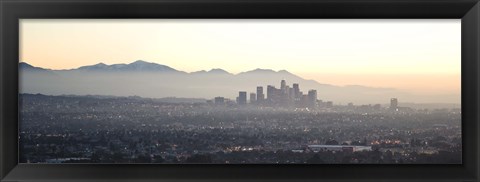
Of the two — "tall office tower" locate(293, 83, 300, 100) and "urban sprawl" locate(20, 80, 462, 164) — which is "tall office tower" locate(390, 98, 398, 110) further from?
"tall office tower" locate(293, 83, 300, 100)

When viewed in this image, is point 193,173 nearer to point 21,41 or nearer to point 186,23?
point 186,23

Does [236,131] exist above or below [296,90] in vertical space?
below

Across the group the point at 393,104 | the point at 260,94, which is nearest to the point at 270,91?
the point at 260,94

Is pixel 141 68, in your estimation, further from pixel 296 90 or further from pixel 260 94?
pixel 296 90

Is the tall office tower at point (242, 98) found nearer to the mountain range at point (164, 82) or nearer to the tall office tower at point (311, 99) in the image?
the mountain range at point (164, 82)

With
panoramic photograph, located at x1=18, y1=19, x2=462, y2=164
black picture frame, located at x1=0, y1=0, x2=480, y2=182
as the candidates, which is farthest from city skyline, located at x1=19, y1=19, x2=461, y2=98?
black picture frame, located at x1=0, y1=0, x2=480, y2=182

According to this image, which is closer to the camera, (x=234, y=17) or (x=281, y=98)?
(x=234, y=17)
